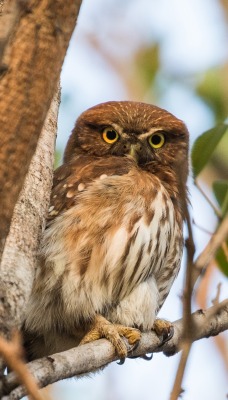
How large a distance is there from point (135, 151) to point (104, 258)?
0.87 meters

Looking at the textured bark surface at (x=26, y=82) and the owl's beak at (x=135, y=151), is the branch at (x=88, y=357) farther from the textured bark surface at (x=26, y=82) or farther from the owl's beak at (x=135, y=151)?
the owl's beak at (x=135, y=151)

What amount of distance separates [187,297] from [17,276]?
1.07 m

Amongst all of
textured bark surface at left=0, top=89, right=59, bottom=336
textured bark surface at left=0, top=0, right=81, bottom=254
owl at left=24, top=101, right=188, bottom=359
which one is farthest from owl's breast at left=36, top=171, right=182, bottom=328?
textured bark surface at left=0, top=0, right=81, bottom=254

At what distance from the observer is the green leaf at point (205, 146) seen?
10.3 feet

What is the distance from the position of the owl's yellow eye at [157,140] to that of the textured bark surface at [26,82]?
7.80 ft

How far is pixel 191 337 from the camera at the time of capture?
162 centimetres

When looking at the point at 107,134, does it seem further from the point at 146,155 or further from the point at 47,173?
the point at 47,173

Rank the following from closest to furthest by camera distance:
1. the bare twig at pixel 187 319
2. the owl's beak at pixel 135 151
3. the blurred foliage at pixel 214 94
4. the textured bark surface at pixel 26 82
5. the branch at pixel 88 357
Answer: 1. the bare twig at pixel 187 319
2. the textured bark surface at pixel 26 82
3. the branch at pixel 88 357
4. the owl's beak at pixel 135 151
5. the blurred foliage at pixel 214 94

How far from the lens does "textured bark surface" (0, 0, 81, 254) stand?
6.86 ft

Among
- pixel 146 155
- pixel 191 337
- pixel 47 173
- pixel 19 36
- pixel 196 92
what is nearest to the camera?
pixel 191 337

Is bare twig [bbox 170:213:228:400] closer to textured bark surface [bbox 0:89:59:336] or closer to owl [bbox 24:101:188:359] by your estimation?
textured bark surface [bbox 0:89:59:336]

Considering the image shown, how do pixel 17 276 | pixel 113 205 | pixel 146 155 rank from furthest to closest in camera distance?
pixel 146 155 < pixel 113 205 < pixel 17 276

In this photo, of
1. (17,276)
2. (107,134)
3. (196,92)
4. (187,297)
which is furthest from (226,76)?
(187,297)

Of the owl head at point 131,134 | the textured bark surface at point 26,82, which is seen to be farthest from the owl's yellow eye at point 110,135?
the textured bark surface at point 26,82
